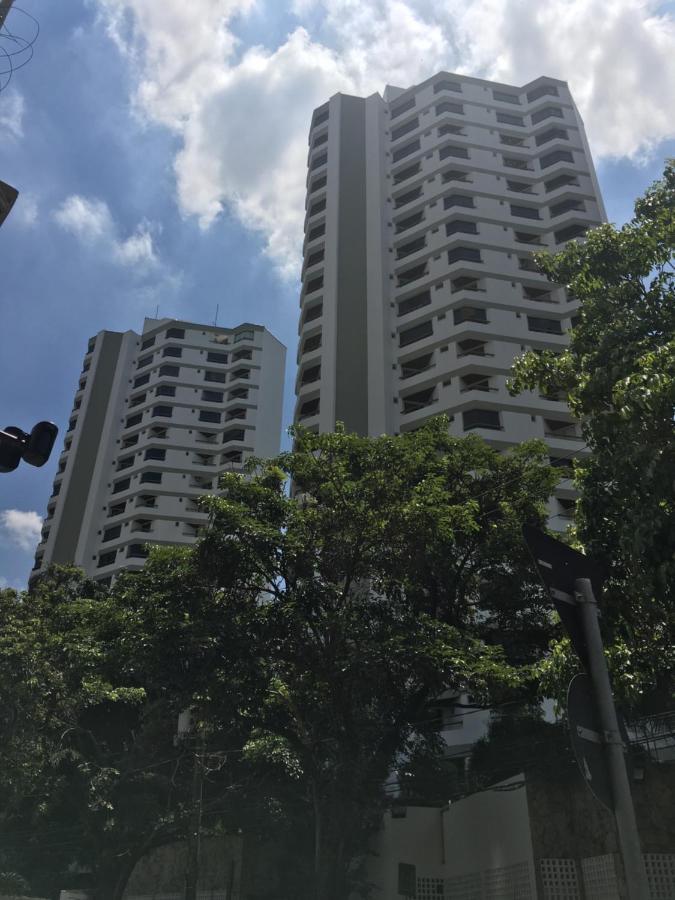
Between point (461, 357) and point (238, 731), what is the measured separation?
75.9 ft

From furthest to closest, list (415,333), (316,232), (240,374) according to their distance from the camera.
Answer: (240,374), (316,232), (415,333)

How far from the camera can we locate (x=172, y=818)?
1770 cm

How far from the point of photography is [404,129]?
4597 centimetres

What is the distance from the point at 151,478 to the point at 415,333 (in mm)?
24282

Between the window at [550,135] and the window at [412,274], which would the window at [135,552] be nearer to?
the window at [412,274]

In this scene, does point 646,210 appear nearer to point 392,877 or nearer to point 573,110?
point 392,877

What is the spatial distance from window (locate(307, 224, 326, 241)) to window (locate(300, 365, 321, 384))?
8.70 metres

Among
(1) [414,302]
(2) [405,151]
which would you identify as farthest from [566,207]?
(2) [405,151]

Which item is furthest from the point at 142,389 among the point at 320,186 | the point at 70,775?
the point at 70,775

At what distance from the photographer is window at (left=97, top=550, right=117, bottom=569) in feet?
168

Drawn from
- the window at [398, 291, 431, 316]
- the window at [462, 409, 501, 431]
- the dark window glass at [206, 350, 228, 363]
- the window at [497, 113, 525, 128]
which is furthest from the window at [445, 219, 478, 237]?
the dark window glass at [206, 350, 228, 363]

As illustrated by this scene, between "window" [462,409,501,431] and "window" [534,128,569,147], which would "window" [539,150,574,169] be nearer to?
"window" [534,128,569,147]

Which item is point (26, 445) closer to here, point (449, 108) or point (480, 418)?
point (480, 418)

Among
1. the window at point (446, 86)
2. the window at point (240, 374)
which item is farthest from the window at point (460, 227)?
the window at point (240, 374)
